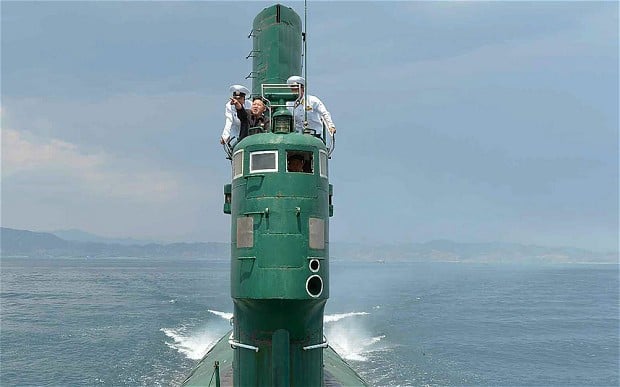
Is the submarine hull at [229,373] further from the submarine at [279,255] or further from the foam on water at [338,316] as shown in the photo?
the foam on water at [338,316]

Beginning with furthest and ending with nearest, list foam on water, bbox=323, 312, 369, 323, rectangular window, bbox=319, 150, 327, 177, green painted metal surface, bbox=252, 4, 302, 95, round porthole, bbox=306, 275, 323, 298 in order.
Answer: foam on water, bbox=323, 312, 369, 323 → green painted metal surface, bbox=252, 4, 302, 95 → rectangular window, bbox=319, 150, 327, 177 → round porthole, bbox=306, 275, 323, 298

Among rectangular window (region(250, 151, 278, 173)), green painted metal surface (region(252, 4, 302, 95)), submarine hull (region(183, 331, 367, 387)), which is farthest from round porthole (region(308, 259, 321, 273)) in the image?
green painted metal surface (region(252, 4, 302, 95))

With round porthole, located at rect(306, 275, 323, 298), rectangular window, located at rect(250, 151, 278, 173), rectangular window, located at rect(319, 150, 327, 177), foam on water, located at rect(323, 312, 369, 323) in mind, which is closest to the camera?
round porthole, located at rect(306, 275, 323, 298)

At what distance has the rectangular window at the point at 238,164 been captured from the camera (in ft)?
56.0

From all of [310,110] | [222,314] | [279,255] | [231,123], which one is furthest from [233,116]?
[222,314]

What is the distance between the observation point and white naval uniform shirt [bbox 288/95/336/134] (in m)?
19.0

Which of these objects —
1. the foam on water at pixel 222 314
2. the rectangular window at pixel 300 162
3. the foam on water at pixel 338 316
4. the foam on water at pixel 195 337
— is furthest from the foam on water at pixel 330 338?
the rectangular window at pixel 300 162

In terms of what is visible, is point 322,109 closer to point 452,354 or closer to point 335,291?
point 452,354

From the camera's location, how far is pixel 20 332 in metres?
70.2

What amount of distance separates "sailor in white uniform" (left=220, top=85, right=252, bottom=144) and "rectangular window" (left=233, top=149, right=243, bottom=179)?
1.99 metres

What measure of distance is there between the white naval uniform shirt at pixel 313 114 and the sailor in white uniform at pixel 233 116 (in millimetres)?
1826

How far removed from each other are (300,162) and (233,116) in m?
4.12

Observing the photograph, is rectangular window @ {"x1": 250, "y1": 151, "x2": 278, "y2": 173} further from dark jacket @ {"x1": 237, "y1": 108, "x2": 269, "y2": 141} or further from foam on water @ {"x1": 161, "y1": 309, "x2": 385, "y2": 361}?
foam on water @ {"x1": 161, "y1": 309, "x2": 385, "y2": 361}

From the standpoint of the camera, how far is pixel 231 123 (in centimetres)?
1973
